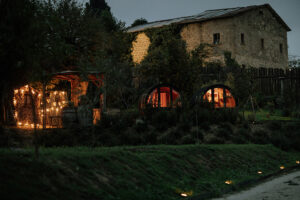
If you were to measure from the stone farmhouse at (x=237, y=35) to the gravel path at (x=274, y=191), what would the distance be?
19.9 metres

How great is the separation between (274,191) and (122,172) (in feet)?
10.7

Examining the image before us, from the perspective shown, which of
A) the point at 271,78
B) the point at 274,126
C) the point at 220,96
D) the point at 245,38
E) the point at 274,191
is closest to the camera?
the point at 274,191

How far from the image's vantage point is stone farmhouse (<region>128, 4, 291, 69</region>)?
28469mm

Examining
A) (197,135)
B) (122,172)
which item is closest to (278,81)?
(197,135)

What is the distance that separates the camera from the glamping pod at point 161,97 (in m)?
16.0

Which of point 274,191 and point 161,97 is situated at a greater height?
point 161,97

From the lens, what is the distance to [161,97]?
60.3ft

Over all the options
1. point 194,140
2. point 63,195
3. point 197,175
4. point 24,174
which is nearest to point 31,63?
point 24,174

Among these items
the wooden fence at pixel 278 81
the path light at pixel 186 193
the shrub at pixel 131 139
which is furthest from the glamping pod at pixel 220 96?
the path light at pixel 186 193

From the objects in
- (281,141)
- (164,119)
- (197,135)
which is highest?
(164,119)

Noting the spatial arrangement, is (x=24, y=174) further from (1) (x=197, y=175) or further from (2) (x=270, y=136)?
(2) (x=270, y=136)

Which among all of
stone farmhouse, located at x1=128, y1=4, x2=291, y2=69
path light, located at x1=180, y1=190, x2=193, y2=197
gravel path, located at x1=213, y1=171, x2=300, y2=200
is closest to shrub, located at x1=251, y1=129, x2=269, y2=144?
gravel path, located at x1=213, y1=171, x2=300, y2=200

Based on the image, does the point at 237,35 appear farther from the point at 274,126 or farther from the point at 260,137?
the point at 260,137

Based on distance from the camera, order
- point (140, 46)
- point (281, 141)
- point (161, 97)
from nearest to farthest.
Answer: point (281, 141) → point (161, 97) → point (140, 46)
